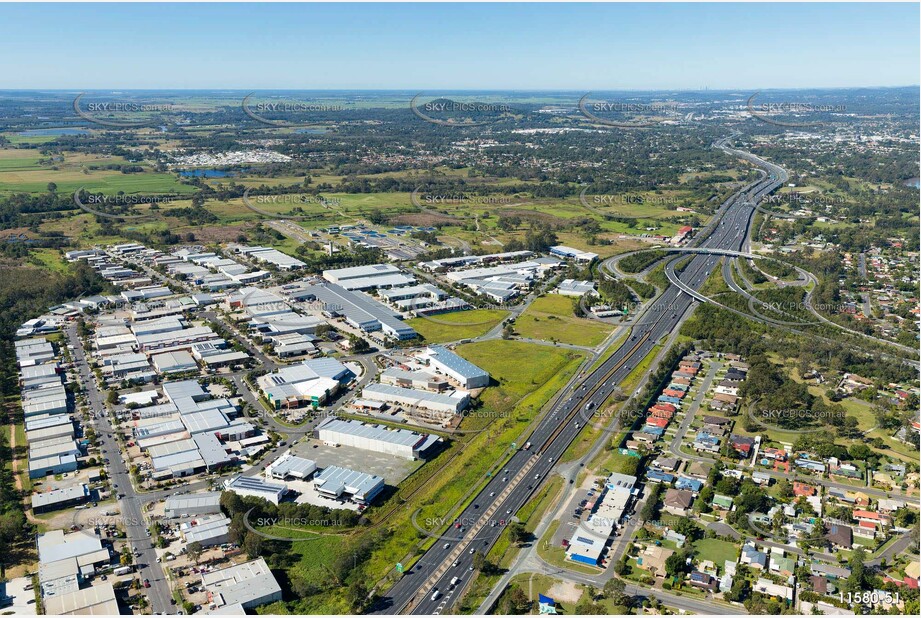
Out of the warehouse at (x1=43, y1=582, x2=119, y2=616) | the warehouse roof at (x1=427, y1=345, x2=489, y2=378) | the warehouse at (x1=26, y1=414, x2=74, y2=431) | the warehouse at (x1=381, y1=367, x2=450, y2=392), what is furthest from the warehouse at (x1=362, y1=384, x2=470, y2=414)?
the warehouse at (x1=43, y1=582, x2=119, y2=616)

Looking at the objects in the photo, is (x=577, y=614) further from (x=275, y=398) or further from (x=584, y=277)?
(x=584, y=277)

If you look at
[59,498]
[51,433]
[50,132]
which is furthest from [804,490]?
[50,132]

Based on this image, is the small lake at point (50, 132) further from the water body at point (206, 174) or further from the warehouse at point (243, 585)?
the warehouse at point (243, 585)

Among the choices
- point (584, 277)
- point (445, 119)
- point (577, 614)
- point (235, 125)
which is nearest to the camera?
point (577, 614)

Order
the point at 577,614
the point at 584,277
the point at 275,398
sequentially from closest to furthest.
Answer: the point at 577,614 < the point at 275,398 < the point at 584,277

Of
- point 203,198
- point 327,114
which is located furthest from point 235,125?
point 203,198

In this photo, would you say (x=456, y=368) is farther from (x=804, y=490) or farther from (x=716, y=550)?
(x=804, y=490)

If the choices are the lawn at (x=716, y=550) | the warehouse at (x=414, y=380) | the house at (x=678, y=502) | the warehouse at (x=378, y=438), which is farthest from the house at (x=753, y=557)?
the warehouse at (x=414, y=380)
